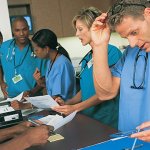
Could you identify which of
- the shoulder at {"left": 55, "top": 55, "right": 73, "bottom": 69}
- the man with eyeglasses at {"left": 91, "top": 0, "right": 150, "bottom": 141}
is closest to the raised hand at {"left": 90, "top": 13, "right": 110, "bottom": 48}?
the man with eyeglasses at {"left": 91, "top": 0, "right": 150, "bottom": 141}

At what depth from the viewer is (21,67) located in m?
2.74

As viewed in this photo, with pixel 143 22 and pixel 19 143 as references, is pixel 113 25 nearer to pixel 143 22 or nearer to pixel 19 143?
pixel 143 22

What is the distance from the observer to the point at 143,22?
1.18 metres

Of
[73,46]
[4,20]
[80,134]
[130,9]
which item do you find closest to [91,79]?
[80,134]

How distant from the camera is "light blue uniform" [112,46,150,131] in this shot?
135 cm

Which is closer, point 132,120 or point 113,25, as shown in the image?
point 113,25

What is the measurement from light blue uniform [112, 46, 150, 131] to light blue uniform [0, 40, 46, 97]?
1377 mm

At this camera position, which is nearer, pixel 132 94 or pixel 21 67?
pixel 132 94

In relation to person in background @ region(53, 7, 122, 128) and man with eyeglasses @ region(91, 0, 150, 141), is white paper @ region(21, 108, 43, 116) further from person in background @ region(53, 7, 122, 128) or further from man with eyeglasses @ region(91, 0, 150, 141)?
man with eyeglasses @ region(91, 0, 150, 141)

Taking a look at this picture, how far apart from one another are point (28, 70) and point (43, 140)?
1628mm

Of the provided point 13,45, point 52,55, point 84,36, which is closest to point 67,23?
point 13,45

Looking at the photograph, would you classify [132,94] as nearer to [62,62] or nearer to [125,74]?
[125,74]

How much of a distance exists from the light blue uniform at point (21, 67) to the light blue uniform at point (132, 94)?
1.38m

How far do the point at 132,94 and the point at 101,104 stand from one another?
0.48m
